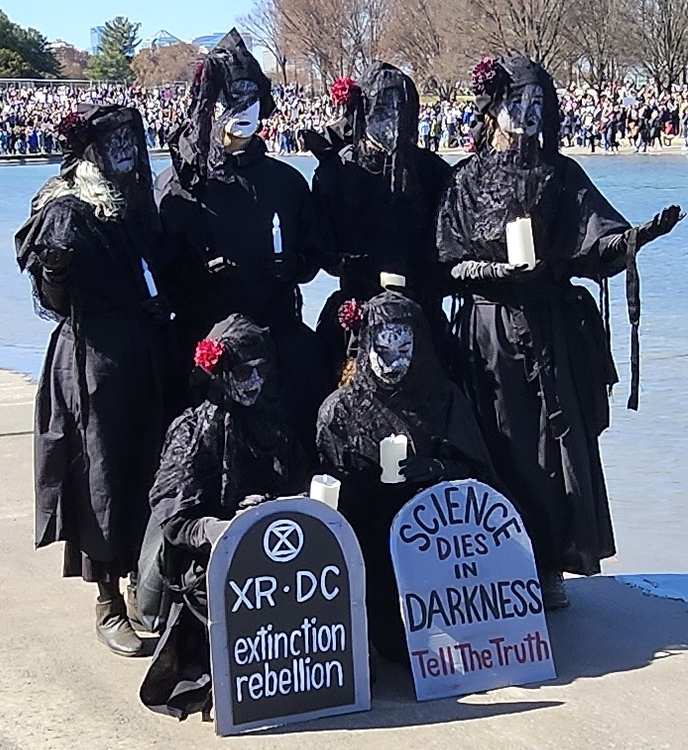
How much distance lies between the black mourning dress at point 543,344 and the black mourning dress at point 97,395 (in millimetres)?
1059

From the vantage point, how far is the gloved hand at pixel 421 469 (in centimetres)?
413

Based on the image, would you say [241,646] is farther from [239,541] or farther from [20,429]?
[20,429]

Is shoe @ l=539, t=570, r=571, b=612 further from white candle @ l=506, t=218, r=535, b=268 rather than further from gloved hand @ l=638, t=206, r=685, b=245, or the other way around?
gloved hand @ l=638, t=206, r=685, b=245

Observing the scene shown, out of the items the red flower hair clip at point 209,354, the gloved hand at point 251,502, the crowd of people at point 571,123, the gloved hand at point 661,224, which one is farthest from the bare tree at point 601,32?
the gloved hand at point 251,502

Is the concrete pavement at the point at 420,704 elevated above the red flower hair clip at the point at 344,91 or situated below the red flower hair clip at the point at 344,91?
below

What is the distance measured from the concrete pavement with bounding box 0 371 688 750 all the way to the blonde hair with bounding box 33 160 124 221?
4.75 ft

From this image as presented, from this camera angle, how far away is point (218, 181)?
448cm

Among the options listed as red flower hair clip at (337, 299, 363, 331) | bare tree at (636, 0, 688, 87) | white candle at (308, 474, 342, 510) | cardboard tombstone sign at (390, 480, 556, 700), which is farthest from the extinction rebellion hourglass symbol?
bare tree at (636, 0, 688, 87)

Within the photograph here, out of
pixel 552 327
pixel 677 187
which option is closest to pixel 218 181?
pixel 552 327

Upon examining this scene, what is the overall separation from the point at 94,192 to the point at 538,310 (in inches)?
58.8

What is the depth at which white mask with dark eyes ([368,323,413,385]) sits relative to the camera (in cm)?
412

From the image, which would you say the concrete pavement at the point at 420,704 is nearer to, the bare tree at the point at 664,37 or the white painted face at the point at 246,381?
the white painted face at the point at 246,381

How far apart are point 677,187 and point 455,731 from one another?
19362 millimetres

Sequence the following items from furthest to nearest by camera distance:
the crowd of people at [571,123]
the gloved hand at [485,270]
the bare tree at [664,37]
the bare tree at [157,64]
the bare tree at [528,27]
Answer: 1. the bare tree at [157,64]
2. the bare tree at [664,37]
3. the bare tree at [528,27]
4. the crowd of people at [571,123]
5. the gloved hand at [485,270]
